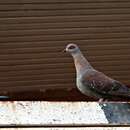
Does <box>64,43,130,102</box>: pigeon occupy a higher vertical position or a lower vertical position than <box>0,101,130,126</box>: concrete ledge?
lower

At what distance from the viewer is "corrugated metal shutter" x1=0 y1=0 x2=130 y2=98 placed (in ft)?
29.8

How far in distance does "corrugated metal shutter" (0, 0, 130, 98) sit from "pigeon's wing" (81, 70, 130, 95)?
479cm

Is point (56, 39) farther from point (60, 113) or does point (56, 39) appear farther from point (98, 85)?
point (60, 113)

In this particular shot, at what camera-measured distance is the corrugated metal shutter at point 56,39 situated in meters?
9.07

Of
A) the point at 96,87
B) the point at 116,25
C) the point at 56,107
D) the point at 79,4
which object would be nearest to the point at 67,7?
the point at 79,4

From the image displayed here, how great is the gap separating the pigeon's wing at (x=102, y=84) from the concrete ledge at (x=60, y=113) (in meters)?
1.52

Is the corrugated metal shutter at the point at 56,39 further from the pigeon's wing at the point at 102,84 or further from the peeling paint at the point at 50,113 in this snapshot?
the peeling paint at the point at 50,113

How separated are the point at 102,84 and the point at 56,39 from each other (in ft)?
16.7

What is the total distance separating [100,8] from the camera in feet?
30.6

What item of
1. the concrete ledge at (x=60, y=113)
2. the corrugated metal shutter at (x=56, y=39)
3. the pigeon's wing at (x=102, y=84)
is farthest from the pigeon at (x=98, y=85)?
the corrugated metal shutter at (x=56, y=39)

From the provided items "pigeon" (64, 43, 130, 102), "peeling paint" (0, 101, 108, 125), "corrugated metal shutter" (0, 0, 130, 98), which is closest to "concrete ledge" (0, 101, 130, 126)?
"peeling paint" (0, 101, 108, 125)

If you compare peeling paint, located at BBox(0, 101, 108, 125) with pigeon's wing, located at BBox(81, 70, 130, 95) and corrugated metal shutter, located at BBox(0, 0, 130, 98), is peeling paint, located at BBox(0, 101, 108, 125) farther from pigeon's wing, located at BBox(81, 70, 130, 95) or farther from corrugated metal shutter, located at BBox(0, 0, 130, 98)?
corrugated metal shutter, located at BBox(0, 0, 130, 98)

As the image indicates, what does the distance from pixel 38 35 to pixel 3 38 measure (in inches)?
23.5

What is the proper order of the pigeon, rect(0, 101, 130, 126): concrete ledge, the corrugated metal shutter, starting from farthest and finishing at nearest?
1. the corrugated metal shutter
2. the pigeon
3. rect(0, 101, 130, 126): concrete ledge
